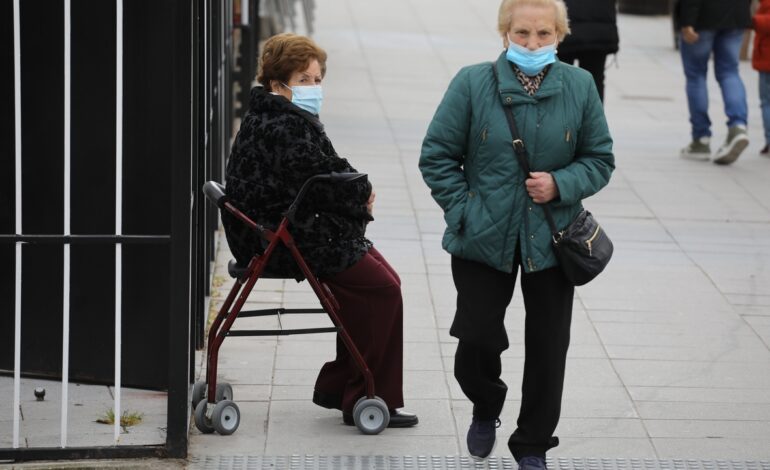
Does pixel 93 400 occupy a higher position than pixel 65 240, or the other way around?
pixel 65 240

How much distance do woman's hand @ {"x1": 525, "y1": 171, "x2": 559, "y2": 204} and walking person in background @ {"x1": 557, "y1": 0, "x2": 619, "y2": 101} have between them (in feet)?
18.6

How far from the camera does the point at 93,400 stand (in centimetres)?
559

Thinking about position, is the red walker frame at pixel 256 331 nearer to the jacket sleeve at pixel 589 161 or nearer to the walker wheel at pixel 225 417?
the walker wheel at pixel 225 417

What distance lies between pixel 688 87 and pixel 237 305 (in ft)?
23.9

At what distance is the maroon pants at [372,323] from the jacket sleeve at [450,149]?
25.2 inches

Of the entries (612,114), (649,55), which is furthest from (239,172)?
(649,55)

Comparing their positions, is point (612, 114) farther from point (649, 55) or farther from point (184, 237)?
point (184, 237)

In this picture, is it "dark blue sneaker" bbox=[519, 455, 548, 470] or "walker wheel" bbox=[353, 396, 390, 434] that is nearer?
"dark blue sneaker" bbox=[519, 455, 548, 470]

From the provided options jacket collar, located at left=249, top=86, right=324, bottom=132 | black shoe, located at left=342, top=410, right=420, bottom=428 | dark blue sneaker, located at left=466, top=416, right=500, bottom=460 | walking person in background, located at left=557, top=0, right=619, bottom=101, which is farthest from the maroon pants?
walking person in background, located at left=557, top=0, right=619, bottom=101

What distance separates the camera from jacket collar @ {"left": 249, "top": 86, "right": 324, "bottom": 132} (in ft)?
16.4

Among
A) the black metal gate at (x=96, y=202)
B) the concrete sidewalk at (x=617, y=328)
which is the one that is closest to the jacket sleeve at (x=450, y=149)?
the black metal gate at (x=96, y=202)

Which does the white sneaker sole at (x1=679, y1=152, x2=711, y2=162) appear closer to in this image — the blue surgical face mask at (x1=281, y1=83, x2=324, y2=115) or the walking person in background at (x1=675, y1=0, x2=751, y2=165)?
the walking person in background at (x1=675, y1=0, x2=751, y2=165)

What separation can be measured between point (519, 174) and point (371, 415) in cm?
123

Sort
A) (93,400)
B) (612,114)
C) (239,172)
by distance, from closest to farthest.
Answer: (239,172), (93,400), (612,114)
